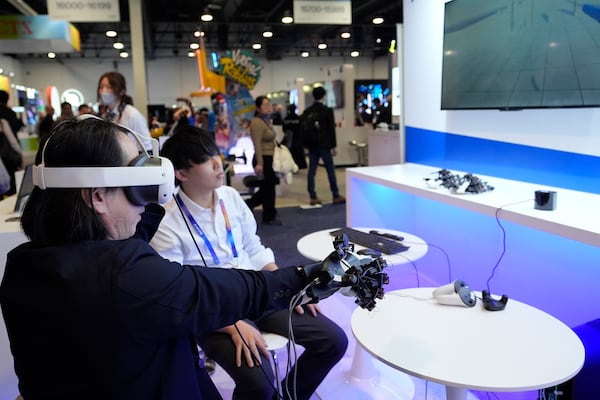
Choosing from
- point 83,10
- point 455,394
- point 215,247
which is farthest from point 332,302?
Answer: point 83,10

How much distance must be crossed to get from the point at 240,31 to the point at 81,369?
17.0 m

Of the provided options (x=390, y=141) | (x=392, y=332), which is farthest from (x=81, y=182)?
(x=390, y=141)

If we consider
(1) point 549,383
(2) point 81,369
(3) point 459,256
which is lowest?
(3) point 459,256

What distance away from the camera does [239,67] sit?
292 inches

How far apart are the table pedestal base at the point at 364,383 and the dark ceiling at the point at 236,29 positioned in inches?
429

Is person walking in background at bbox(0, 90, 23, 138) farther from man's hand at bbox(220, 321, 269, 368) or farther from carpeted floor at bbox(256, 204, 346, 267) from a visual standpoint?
man's hand at bbox(220, 321, 269, 368)

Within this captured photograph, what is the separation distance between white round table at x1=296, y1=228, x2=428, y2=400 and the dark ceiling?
34.9 ft

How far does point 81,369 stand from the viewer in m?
0.86

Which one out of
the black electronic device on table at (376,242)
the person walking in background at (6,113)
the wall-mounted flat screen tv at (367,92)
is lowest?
the black electronic device on table at (376,242)

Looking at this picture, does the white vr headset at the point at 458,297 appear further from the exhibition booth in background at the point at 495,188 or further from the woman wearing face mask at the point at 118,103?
the woman wearing face mask at the point at 118,103

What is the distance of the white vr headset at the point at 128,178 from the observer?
88 cm

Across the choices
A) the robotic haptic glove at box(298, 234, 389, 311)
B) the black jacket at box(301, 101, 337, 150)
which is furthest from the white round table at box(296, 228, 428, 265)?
the black jacket at box(301, 101, 337, 150)

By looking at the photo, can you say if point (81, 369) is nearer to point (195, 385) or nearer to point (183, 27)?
point (195, 385)

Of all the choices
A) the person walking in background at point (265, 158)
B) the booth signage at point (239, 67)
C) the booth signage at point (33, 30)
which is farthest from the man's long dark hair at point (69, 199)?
the booth signage at point (33, 30)
